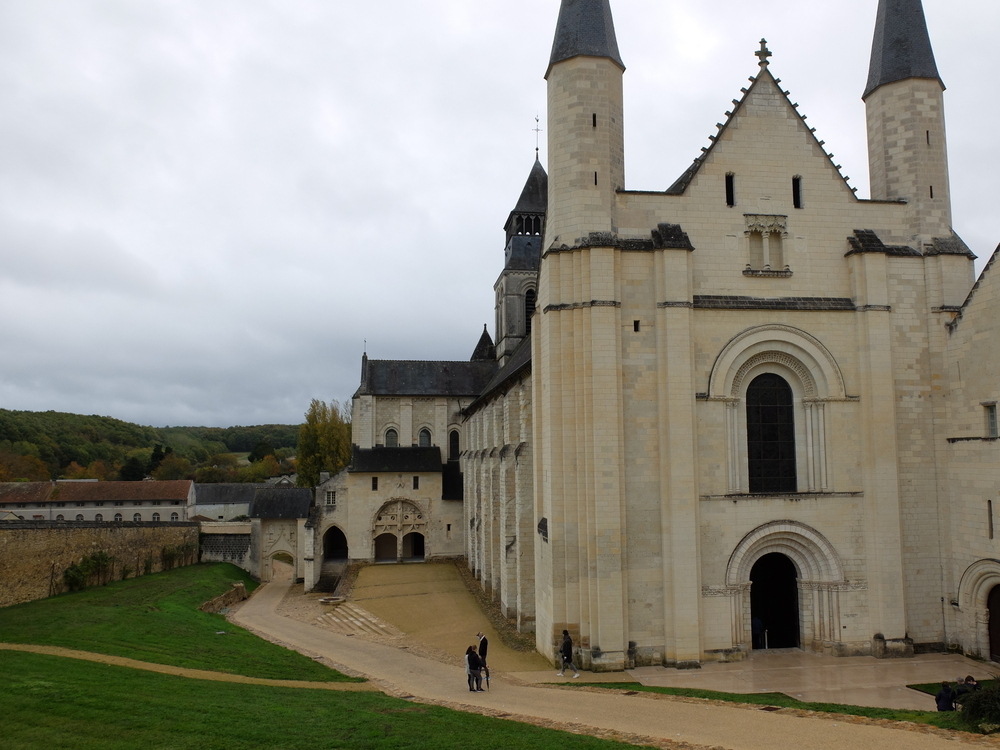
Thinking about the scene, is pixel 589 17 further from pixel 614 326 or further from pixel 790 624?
pixel 790 624

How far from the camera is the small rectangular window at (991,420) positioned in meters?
17.2

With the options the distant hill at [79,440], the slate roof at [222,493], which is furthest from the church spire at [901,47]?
the distant hill at [79,440]

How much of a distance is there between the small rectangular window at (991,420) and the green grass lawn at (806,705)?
6.59m

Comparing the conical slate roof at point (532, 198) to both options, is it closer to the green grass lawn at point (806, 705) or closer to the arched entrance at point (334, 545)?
the arched entrance at point (334, 545)

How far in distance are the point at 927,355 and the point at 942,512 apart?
441cm

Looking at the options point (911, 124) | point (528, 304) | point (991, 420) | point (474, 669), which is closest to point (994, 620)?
point (991, 420)

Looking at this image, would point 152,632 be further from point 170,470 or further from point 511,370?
point 170,470

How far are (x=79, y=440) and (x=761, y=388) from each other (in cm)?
10860

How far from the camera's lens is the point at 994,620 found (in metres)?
16.9

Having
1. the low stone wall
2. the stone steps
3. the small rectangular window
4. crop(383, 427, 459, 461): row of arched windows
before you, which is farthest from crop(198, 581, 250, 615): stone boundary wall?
the small rectangular window

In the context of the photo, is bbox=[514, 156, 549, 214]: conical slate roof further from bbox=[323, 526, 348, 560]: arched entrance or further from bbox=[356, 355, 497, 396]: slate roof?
bbox=[323, 526, 348, 560]: arched entrance

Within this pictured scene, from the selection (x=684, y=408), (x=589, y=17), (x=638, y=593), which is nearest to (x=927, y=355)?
(x=684, y=408)

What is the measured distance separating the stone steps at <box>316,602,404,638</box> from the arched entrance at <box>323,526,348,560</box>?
1424 cm

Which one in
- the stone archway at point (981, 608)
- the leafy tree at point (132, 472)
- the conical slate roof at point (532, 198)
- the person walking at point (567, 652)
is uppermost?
the conical slate roof at point (532, 198)
